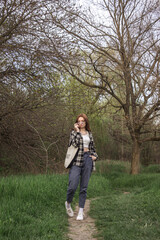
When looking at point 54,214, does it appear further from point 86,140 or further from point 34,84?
point 34,84

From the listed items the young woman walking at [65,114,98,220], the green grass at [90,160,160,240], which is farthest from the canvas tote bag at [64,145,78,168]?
the green grass at [90,160,160,240]

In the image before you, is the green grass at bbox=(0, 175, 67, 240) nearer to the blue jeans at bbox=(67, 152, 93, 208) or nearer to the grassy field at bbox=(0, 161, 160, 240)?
the grassy field at bbox=(0, 161, 160, 240)

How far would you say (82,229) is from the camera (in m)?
4.52

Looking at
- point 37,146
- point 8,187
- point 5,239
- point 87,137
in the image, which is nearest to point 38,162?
point 37,146

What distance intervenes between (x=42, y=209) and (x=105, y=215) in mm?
1202

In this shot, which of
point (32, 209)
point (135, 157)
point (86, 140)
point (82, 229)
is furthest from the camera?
point (135, 157)

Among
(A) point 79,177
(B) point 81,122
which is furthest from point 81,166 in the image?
(B) point 81,122

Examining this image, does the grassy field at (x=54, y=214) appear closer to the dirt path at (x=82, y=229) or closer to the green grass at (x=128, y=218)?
the green grass at (x=128, y=218)

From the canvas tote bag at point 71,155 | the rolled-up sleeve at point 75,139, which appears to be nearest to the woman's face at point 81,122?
the rolled-up sleeve at point 75,139

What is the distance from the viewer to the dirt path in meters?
4.12

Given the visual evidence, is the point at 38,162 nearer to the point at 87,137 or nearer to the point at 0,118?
the point at 0,118

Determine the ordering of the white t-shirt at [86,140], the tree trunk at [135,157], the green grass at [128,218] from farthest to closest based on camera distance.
Answer: 1. the tree trunk at [135,157]
2. the white t-shirt at [86,140]
3. the green grass at [128,218]

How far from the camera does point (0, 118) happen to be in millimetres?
7988

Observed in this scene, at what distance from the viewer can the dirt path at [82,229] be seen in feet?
13.5
